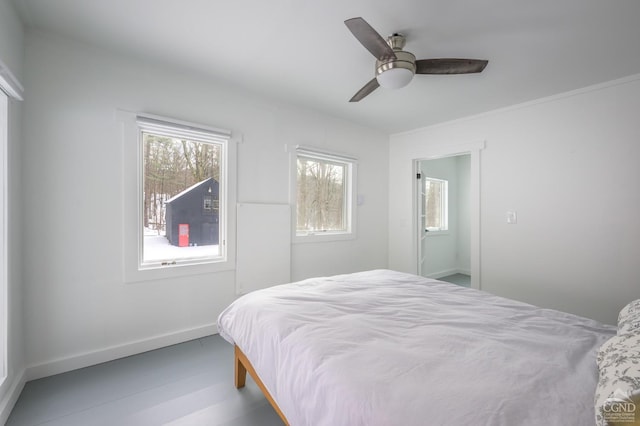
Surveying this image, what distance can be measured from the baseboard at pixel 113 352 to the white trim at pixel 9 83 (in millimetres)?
1810

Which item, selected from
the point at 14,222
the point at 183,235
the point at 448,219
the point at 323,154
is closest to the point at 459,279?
the point at 448,219

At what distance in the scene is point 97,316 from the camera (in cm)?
213

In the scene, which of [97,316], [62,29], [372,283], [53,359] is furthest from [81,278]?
[372,283]

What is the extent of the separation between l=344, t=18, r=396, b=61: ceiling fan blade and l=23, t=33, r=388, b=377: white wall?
165cm

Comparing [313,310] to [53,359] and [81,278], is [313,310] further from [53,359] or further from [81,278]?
[53,359]

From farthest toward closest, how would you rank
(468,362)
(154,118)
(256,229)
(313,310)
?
(256,229), (154,118), (313,310), (468,362)

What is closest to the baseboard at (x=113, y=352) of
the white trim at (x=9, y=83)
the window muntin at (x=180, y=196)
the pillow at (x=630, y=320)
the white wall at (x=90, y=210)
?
the white wall at (x=90, y=210)

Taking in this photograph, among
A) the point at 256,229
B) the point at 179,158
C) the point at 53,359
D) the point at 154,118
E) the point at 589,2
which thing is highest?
the point at 589,2

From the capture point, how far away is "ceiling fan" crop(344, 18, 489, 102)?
1622 mm

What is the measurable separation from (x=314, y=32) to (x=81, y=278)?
2500 mm

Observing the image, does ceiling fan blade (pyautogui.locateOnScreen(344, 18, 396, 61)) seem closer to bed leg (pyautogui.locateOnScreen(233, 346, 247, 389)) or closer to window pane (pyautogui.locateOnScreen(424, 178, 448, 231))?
bed leg (pyautogui.locateOnScreen(233, 346, 247, 389))

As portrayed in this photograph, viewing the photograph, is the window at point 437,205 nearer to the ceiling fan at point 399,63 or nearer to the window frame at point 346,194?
the window frame at point 346,194

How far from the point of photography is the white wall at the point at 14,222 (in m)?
1.60

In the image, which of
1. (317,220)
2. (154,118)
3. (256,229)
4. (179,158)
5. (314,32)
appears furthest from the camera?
(317,220)
